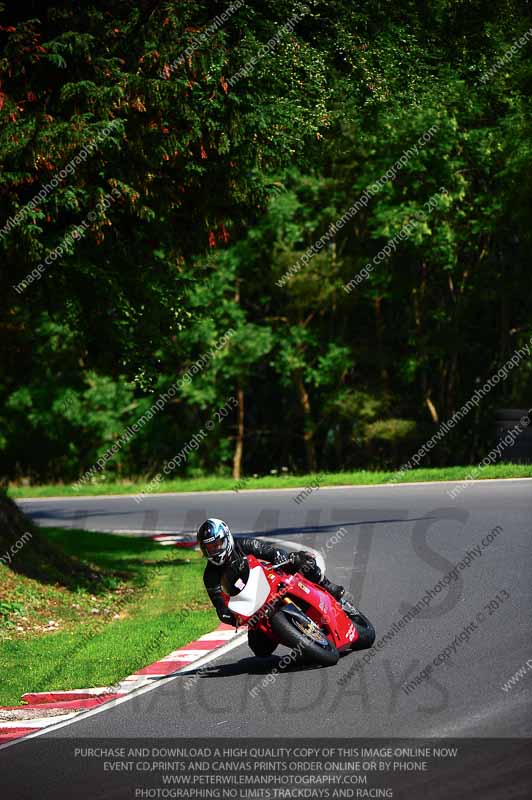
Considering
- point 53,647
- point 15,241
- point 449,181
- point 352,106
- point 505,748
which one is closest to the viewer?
point 505,748

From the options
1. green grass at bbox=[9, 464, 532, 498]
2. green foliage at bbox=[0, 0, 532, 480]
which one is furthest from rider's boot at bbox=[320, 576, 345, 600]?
green grass at bbox=[9, 464, 532, 498]

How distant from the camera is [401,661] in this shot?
870cm

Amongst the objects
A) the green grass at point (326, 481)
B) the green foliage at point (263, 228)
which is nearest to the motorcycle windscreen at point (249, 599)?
the green foliage at point (263, 228)

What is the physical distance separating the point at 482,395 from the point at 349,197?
830cm

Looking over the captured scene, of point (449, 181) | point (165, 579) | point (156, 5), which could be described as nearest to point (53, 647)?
point (165, 579)

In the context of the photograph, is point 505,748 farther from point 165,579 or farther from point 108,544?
point 108,544

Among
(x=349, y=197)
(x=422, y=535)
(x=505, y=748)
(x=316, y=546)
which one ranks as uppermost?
(x=505, y=748)

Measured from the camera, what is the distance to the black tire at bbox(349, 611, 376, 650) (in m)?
9.25

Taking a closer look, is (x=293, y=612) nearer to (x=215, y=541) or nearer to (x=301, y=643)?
(x=301, y=643)

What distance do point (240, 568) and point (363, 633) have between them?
1.29 meters

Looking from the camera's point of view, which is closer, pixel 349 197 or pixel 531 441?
pixel 531 441

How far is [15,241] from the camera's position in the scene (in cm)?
1292

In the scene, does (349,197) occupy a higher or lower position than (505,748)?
lower

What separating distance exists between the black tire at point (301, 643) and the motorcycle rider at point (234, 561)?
14.2 inches
